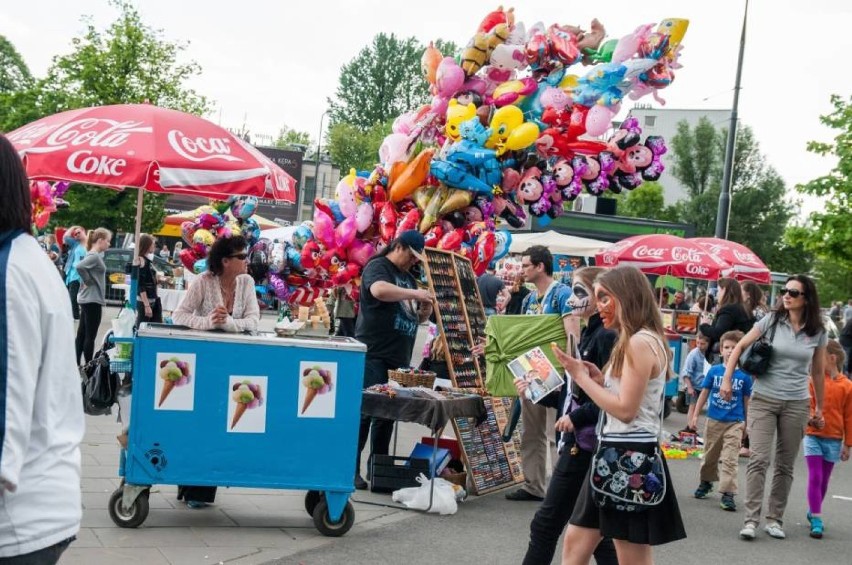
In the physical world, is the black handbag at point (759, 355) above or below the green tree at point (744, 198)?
below

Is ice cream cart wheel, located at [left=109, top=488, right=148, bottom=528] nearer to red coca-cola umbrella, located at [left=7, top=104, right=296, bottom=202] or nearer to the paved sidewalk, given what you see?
the paved sidewalk

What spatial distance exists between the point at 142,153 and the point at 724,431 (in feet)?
17.2

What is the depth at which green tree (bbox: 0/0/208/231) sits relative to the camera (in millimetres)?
30797

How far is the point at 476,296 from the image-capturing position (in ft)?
30.6

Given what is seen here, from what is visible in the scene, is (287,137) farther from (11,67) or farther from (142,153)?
(142,153)

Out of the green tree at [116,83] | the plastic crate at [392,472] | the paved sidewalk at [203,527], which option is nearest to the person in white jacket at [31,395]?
the paved sidewalk at [203,527]

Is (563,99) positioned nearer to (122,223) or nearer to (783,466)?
(783,466)

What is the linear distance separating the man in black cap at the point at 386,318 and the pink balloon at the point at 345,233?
3.98m

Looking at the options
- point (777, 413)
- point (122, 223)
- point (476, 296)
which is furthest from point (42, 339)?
point (122, 223)

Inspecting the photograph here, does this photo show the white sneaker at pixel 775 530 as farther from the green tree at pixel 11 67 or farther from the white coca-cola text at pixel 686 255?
the green tree at pixel 11 67

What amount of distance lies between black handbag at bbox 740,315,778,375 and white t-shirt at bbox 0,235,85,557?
598 cm

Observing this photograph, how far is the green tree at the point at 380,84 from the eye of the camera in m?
78.3

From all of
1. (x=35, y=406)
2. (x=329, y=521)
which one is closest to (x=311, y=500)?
(x=329, y=521)

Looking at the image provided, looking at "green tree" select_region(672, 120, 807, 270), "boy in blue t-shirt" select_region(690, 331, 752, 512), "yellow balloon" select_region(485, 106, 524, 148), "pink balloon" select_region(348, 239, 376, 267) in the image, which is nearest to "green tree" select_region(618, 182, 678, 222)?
"green tree" select_region(672, 120, 807, 270)
